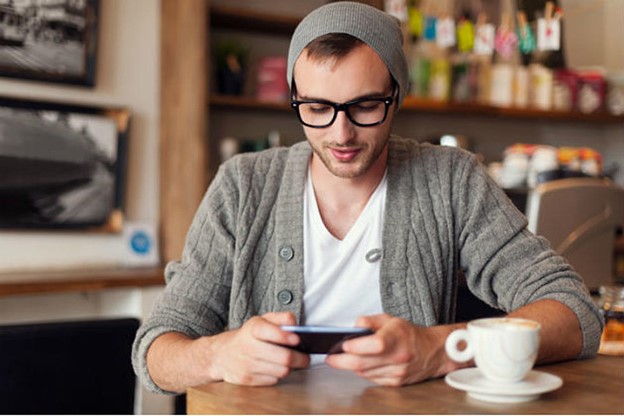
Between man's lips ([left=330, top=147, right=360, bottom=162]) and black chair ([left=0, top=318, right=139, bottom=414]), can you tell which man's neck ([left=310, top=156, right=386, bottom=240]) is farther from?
black chair ([left=0, top=318, right=139, bottom=414])

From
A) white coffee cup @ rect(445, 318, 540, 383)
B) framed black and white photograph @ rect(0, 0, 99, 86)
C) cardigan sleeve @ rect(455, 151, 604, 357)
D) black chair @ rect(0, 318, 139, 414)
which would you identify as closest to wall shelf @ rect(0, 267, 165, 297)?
black chair @ rect(0, 318, 139, 414)

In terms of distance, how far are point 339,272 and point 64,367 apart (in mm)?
1074

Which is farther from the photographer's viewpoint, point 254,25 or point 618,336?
point 254,25

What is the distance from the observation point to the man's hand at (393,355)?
47.4 inches

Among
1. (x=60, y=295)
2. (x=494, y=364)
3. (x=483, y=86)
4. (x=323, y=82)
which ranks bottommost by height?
(x=60, y=295)

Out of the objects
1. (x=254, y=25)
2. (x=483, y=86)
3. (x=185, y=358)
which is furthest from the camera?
(x=483, y=86)

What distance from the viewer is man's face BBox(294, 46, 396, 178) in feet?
5.12

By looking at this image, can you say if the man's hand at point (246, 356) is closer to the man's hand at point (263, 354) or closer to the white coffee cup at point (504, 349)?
the man's hand at point (263, 354)

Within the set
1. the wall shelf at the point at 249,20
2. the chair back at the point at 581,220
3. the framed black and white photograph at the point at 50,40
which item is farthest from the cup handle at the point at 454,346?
the wall shelf at the point at 249,20

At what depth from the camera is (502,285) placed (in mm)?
1691

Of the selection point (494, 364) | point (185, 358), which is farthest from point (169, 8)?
point (494, 364)

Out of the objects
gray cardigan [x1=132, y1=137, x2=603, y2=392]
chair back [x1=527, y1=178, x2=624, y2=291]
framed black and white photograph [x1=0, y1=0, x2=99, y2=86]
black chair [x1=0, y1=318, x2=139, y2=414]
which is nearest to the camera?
gray cardigan [x1=132, y1=137, x2=603, y2=392]

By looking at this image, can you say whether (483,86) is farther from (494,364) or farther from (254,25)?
(494,364)

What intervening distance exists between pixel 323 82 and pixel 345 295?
17.1 inches
